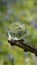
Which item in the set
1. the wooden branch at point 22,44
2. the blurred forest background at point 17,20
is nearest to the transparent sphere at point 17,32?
the wooden branch at point 22,44

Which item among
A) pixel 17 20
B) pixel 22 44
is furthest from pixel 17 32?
pixel 17 20

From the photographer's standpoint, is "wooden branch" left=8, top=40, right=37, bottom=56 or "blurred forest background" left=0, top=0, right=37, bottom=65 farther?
"blurred forest background" left=0, top=0, right=37, bottom=65

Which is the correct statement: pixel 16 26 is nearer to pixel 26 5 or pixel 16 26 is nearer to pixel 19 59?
pixel 19 59

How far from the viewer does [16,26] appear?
31.9 inches

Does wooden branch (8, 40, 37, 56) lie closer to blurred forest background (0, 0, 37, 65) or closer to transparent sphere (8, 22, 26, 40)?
transparent sphere (8, 22, 26, 40)

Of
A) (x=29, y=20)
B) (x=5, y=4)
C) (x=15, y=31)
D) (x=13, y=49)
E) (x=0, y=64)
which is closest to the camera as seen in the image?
(x=15, y=31)

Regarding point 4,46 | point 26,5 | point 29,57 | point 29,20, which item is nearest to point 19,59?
point 29,57

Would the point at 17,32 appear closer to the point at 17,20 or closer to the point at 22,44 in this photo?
the point at 22,44

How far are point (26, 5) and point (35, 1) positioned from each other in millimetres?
122

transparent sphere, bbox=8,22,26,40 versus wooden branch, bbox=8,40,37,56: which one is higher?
transparent sphere, bbox=8,22,26,40

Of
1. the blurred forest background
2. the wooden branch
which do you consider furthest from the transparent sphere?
the blurred forest background

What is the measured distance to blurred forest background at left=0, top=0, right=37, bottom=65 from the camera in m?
1.73

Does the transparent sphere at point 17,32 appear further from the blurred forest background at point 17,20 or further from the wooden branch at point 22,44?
the blurred forest background at point 17,20

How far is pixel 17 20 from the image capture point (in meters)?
2.18
